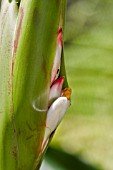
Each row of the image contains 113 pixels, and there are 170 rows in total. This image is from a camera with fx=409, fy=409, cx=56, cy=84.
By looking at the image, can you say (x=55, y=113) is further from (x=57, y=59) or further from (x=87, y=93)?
(x=87, y=93)

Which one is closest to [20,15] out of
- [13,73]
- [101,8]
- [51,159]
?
[13,73]

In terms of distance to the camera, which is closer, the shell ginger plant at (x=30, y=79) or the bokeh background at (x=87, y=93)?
the shell ginger plant at (x=30, y=79)

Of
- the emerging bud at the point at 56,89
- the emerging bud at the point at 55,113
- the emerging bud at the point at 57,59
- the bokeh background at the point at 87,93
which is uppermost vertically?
the emerging bud at the point at 57,59

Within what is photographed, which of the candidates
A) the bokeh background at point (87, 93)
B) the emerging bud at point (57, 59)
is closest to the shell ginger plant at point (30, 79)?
the emerging bud at point (57, 59)

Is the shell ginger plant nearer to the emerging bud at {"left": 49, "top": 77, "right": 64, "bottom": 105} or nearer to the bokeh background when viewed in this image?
the emerging bud at {"left": 49, "top": 77, "right": 64, "bottom": 105}

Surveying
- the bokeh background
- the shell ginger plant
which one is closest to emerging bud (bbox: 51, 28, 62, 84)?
the shell ginger plant

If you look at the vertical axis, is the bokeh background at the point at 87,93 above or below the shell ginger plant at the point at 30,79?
below

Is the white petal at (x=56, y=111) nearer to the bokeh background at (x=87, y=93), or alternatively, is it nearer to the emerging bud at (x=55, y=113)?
the emerging bud at (x=55, y=113)
